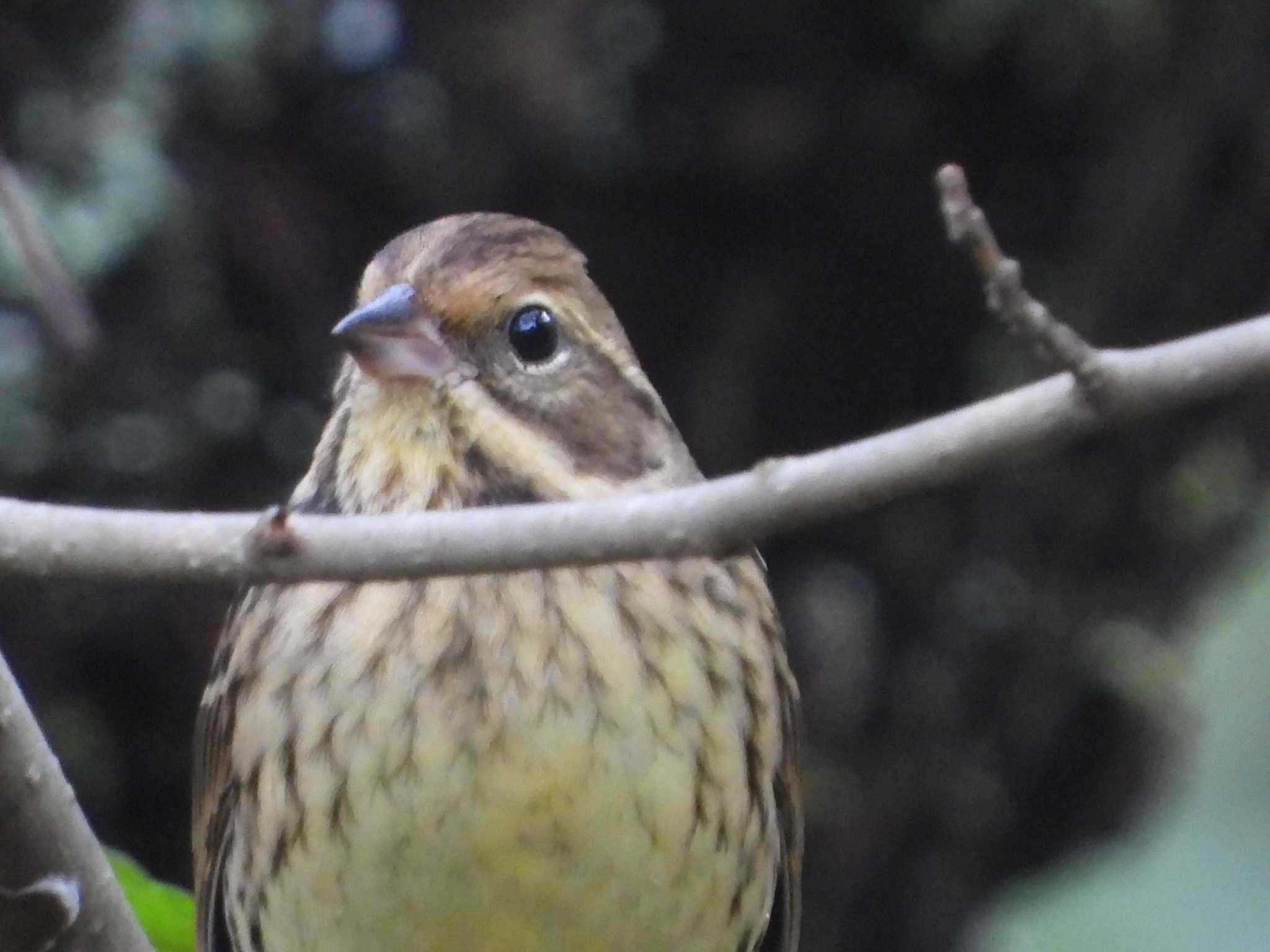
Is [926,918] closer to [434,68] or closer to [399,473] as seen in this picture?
[434,68]

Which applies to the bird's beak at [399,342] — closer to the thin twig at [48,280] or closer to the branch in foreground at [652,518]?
the branch in foreground at [652,518]

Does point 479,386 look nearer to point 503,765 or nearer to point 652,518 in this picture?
point 503,765

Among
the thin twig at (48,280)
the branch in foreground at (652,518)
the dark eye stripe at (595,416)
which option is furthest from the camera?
the thin twig at (48,280)

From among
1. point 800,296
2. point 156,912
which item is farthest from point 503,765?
point 800,296

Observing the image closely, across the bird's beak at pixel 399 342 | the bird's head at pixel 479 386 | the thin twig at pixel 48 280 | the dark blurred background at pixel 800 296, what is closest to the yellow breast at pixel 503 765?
the bird's head at pixel 479 386

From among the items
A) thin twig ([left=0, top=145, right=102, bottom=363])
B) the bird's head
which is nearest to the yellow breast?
the bird's head

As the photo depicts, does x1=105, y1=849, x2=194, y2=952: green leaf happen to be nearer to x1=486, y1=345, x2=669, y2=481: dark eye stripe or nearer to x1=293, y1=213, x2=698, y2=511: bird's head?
x1=293, y1=213, x2=698, y2=511: bird's head
